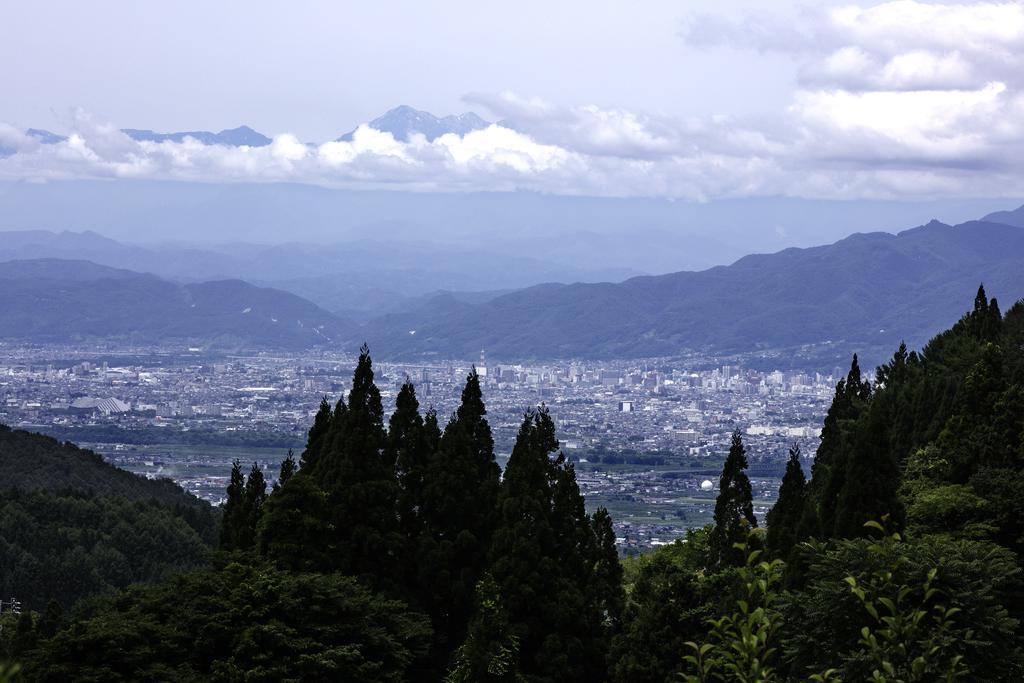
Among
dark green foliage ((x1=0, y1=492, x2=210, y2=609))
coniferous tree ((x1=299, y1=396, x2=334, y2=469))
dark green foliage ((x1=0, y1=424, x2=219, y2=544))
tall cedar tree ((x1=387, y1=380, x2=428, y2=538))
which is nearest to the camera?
tall cedar tree ((x1=387, y1=380, x2=428, y2=538))

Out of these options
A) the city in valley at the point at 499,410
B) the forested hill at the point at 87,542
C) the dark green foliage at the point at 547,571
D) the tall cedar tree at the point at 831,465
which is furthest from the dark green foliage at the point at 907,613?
the city in valley at the point at 499,410

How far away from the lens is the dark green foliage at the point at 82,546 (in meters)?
49.5

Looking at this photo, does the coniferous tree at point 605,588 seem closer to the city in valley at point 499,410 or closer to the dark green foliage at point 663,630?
the dark green foliage at point 663,630

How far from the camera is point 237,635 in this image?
A: 1673 cm

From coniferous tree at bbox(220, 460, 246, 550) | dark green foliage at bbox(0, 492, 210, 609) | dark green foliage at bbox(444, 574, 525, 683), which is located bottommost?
dark green foliage at bbox(0, 492, 210, 609)

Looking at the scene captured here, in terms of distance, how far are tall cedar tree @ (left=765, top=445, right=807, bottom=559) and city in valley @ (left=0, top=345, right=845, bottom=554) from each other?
33850 mm

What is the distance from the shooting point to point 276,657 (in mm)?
16609

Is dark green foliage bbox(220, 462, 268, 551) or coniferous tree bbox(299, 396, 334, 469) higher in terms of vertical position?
coniferous tree bbox(299, 396, 334, 469)

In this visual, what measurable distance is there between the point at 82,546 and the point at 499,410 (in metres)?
75.6

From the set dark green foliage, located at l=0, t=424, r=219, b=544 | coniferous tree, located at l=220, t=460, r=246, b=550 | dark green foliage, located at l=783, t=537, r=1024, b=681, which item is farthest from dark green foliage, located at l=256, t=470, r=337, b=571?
dark green foliage, located at l=0, t=424, r=219, b=544

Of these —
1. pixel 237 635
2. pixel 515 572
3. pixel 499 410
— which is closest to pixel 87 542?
pixel 515 572

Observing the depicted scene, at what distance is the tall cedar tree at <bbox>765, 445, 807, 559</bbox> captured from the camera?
23.3 meters

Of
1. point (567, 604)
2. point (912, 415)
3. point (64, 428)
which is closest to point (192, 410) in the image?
point (64, 428)

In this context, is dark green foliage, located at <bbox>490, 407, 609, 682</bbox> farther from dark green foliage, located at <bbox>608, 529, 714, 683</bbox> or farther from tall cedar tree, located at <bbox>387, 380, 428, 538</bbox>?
tall cedar tree, located at <bbox>387, 380, 428, 538</bbox>
